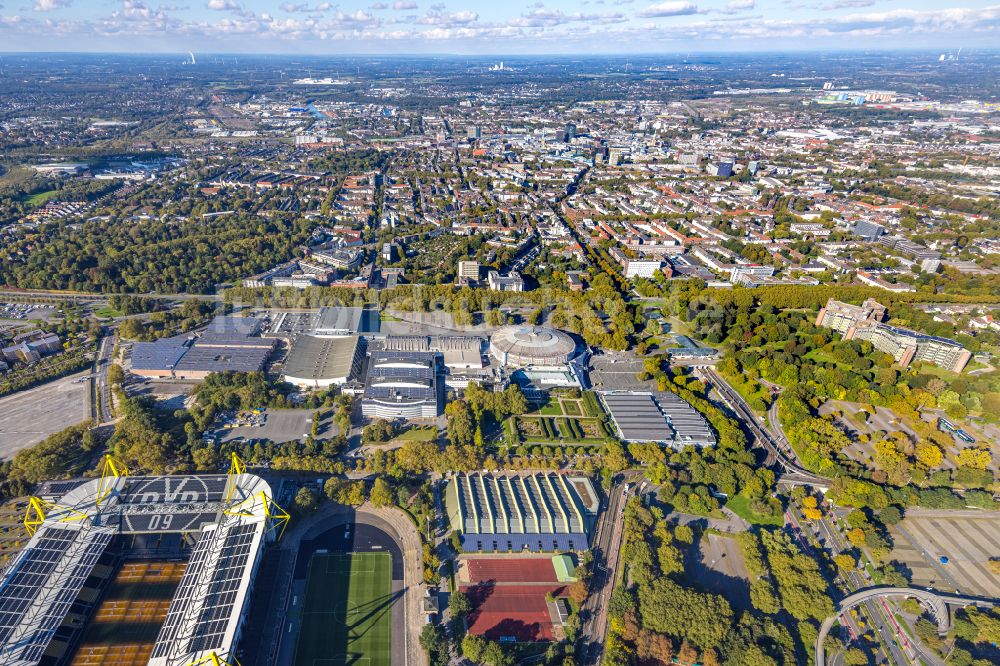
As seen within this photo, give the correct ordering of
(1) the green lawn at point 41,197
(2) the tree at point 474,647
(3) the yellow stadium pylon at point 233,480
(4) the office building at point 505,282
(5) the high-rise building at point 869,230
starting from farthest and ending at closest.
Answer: (1) the green lawn at point 41,197, (5) the high-rise building at point 869,230, (4) the office building at point 505,282, (3) the yellow stadium pylon at point 233,480, (2) the tree at point 474,647

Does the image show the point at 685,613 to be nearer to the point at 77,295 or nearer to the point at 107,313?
the point at 107,313

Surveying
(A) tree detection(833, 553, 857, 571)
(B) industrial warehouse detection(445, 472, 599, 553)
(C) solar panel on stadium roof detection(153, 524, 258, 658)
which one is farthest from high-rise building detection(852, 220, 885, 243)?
(C) solar panel on stadium roof detection(153, 524, 258, 658)

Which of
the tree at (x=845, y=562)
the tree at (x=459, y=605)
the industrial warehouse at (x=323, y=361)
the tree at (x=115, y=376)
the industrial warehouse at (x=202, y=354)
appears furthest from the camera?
the industrial warehouse at (x=202, y=354)

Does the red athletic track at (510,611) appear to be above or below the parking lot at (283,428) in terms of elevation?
below

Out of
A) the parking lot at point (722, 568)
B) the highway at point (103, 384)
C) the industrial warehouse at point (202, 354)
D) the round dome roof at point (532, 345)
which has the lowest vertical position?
the parking lot at point (722, 568)

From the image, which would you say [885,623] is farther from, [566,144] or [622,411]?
[566,144]

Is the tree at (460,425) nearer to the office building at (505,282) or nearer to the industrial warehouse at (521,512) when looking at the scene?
the industrial warehouse at (521,512)

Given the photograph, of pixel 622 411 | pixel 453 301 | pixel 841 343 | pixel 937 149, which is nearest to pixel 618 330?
pixel 622 411

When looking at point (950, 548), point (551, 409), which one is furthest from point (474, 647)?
point (950, 548)

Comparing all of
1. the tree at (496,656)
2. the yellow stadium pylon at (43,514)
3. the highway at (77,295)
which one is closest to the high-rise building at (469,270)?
the highway at (77,295)
